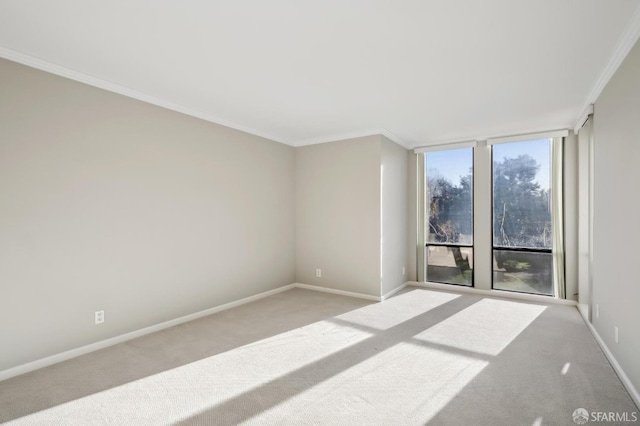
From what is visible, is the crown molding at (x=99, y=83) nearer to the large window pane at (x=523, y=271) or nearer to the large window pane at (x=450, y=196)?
the large window pane at (x=450, y=196)

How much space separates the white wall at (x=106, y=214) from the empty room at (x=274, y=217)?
19mm

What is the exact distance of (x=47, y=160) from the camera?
8.94 feet

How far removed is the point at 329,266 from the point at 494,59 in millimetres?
3613

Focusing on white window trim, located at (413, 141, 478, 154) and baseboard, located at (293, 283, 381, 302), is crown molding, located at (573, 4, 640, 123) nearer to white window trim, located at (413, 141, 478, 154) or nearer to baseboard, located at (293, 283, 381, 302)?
white window trim, located at (413, 141, 478, 154)

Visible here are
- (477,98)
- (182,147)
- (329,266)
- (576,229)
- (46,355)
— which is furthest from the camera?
(329,266)

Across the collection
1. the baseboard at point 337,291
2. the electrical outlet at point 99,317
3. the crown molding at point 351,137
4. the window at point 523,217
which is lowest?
the baseboard at point 337,291

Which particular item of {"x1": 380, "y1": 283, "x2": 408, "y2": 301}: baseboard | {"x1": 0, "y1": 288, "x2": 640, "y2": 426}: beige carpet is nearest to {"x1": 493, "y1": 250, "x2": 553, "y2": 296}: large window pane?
{"x1": 0, "y1": 288, "x2": 640, "y2": 426}: beige carpet

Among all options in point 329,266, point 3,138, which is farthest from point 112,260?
point 329,266

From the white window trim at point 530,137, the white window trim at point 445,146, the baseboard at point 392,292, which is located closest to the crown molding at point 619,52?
the white window trim at point 530,137

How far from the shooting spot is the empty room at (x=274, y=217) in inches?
84.1

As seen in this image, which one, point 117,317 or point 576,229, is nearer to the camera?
point 117,317

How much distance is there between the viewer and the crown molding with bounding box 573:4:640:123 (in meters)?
2.11

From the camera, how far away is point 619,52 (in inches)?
95.7

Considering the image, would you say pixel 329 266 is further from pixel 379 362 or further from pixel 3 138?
pixel 3 138
